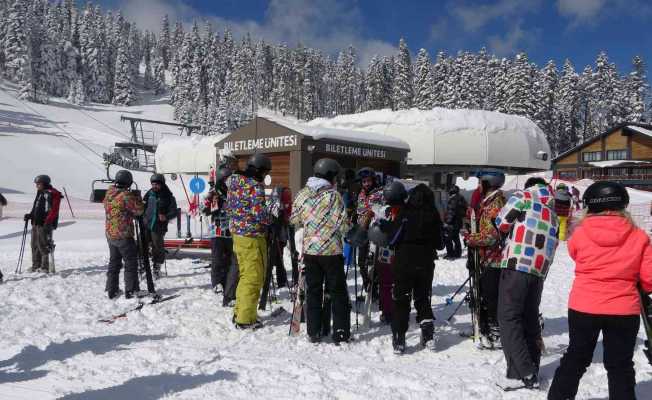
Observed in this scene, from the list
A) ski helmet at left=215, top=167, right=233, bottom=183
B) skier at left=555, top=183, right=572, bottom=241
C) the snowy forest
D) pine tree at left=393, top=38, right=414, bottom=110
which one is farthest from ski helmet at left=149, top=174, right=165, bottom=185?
pine tree at left=393, top=38, right=414, bottom=110

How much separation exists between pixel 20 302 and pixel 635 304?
6.98 meters

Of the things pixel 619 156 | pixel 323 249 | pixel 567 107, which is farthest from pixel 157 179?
pixel 567 107

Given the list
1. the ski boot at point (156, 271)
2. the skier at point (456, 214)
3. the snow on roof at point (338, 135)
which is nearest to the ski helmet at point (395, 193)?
the ski boot at point (156, 271)

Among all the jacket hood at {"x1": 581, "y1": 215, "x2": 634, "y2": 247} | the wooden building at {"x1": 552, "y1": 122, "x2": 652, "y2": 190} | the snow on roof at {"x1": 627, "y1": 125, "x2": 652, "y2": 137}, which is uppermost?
the snow on roof at {"x1": 627, "y1": 125, "x2": 652, "y2": 137}

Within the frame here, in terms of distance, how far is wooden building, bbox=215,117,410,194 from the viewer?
562 inches

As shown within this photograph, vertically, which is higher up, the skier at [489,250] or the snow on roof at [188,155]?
the snow on roof at [188,155]

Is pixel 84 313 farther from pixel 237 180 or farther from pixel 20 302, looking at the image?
pixel 237 180

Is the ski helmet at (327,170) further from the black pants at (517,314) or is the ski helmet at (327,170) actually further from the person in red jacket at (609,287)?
the person in red jacket at (609,287)

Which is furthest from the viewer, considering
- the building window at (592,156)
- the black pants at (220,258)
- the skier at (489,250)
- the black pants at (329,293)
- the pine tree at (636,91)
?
the pine tree at (636,91)

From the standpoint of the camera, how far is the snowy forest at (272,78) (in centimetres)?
5847

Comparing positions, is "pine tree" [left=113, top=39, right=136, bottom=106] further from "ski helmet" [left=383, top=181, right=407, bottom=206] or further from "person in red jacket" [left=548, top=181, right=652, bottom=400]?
"person in red jacket" [left=548, top=181, right=652, bottom=400]

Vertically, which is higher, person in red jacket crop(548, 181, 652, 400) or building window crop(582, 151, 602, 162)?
building window crop(582, 151, 602, 162)

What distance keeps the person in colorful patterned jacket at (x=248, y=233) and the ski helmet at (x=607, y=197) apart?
3281mm

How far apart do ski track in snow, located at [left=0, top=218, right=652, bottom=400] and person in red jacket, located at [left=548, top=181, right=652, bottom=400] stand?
734 millimetres
